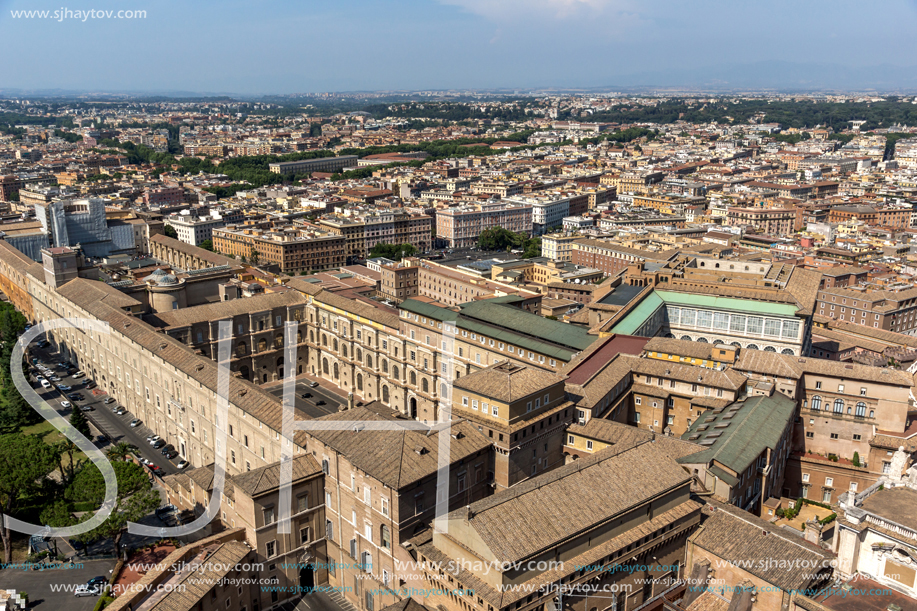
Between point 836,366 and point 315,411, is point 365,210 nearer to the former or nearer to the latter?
point 315,411

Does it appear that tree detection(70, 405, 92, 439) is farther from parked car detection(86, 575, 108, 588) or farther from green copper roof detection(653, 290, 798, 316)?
green copper roof detection(653, 290, 798, 316)

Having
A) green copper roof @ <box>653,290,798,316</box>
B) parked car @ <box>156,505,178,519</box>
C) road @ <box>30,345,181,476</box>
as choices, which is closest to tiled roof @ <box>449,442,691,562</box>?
parked car @ <box>156,505,178,519</box>

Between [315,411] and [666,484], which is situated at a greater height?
[666,484]

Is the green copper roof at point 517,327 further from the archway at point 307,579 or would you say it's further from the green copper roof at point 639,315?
the archway at point 307,579

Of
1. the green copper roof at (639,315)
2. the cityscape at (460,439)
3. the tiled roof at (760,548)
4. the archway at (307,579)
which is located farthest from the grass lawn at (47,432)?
the tiled roof at (760,548)

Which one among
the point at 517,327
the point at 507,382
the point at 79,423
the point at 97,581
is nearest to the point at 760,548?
the point at 507,382

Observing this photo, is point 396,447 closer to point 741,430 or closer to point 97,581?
point 97,581

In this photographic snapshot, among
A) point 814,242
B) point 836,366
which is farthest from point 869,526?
point 814,242
